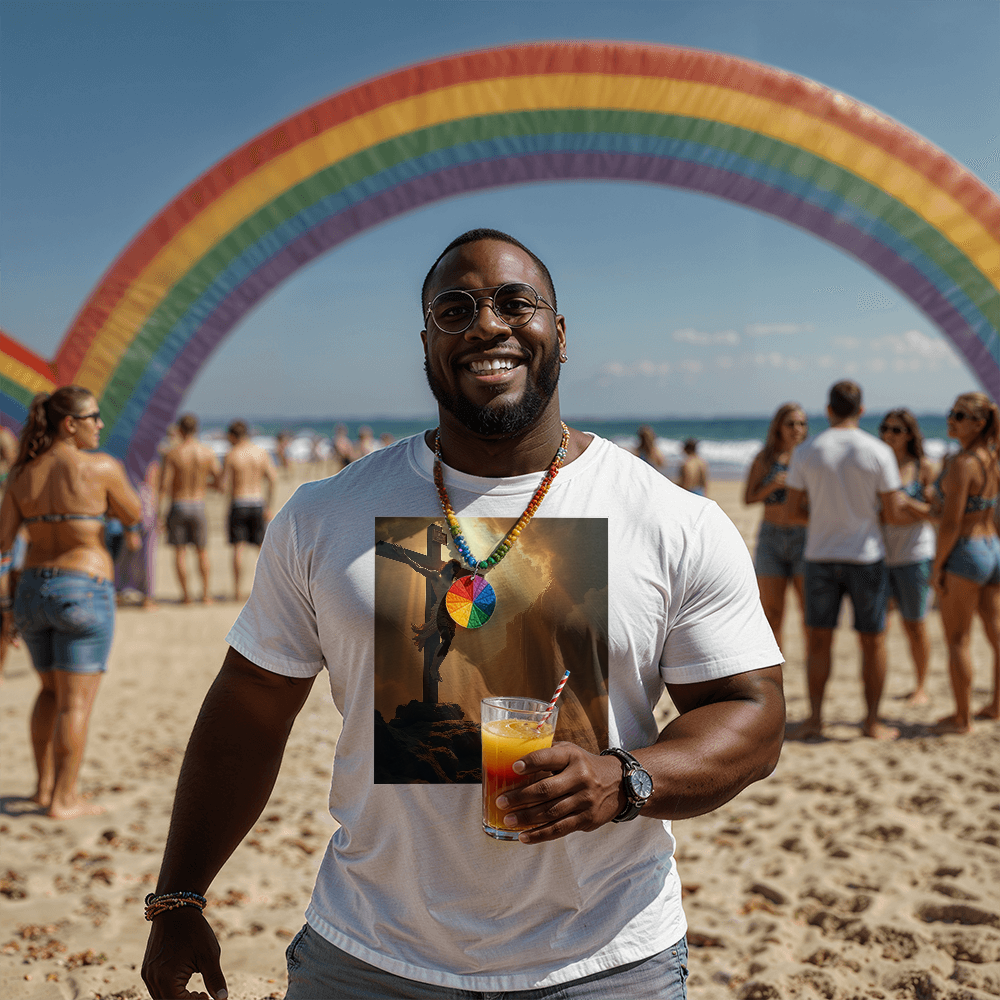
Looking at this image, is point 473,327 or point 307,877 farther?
point 307,877

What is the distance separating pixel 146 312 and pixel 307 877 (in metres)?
4.95

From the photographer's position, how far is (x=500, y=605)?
1.36 m

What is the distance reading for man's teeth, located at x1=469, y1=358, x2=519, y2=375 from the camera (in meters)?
1.45

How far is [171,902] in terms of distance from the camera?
134 centimetres

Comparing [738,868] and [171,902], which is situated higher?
[171,902]

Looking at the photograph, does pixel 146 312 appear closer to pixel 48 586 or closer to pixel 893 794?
pixel 48 586

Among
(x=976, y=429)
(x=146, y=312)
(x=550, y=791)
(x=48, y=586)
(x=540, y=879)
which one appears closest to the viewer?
(x=550, y=791)

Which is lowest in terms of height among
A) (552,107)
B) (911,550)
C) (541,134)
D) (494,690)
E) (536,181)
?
(494,690)

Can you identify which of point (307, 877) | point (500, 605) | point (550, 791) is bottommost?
point (307, 877)

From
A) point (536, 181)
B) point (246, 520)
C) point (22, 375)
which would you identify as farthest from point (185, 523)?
point (536, 181)

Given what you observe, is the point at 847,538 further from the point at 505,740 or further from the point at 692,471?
the point at 692,471

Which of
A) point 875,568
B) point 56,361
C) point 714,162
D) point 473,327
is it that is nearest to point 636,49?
point 714,162

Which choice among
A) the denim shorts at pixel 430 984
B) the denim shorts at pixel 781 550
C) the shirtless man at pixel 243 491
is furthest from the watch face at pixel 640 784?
the shirtless man at pixel 243 491

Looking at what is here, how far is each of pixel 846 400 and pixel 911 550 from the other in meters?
1.03
